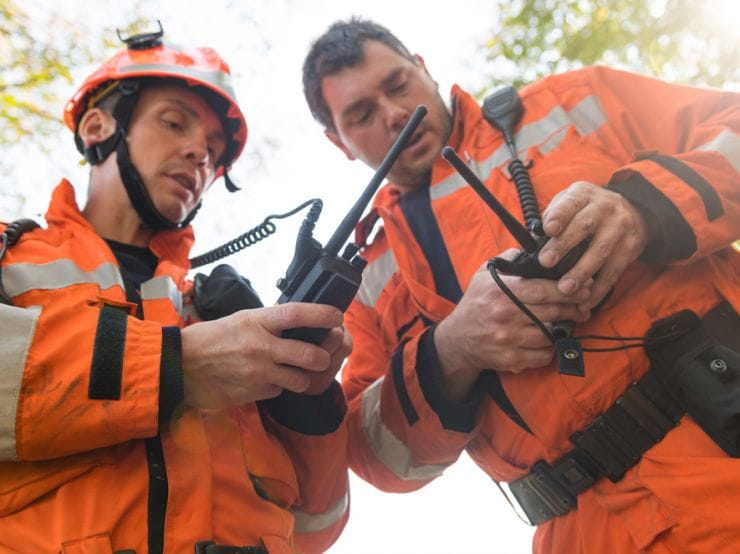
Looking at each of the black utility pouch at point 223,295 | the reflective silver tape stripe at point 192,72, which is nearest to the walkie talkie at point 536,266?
the black utility pouch at point 223,295

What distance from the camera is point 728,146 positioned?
72.7 inches

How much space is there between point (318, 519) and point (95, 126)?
2.24 m

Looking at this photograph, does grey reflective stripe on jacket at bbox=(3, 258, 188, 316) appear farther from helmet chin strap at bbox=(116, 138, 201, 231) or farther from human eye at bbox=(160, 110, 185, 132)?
human eye at bbox=(160, 110, 185, 132)

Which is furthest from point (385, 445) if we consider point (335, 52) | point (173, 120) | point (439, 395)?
point (335, 52)

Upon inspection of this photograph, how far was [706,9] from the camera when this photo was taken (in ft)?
17.9

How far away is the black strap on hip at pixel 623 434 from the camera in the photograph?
1690 millimetres

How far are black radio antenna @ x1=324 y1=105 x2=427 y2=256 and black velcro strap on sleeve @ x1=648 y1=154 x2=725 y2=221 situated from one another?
35.3 inches

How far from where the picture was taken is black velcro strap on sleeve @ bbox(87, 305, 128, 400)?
1353mm

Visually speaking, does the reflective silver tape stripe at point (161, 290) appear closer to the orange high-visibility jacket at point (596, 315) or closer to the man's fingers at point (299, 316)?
the man's fingers at point (299, 316)

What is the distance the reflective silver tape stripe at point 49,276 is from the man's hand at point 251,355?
19.0 inches

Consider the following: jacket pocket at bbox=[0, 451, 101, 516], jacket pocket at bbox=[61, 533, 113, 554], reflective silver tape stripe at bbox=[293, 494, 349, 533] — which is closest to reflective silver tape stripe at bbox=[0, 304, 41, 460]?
jacket pocket at bbox=[0, 451, 101, 516]

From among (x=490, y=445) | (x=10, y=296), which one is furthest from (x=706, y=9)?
(x=10, y=296)

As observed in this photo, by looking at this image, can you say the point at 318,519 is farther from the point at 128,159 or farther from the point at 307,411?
the point at 128,159

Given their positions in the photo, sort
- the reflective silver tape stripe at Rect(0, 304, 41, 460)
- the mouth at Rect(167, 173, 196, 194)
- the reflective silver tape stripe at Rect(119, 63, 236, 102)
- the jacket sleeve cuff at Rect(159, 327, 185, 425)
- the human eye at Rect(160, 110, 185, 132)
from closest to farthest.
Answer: the reflective silver tape stripe at Rect(0, 304, 41, 460) < the jacket sleeve cuff at Rect(159, 327, 185, 425) < the mouth at Rect(167, 173, 196, 194) < the human eye at Rect(160, 110, 185, 132) < the reflective silver tape stripe at Rect(119, 63, 236, 102)
